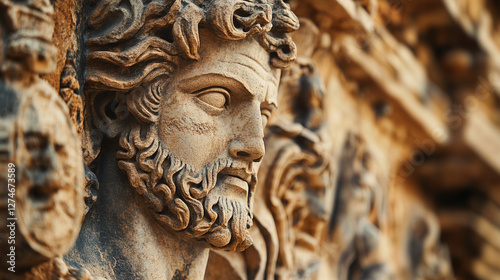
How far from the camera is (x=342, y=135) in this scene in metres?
3.32

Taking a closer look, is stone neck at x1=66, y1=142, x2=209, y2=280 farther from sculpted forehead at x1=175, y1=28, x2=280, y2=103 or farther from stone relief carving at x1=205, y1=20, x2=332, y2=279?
stone relief carving at x1=205, y1=20, x2=332, y2=279

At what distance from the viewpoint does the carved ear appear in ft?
7.04

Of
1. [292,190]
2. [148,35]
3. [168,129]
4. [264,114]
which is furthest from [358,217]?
[148,35]

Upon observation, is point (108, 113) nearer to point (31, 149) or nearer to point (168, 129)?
point (168, 129)

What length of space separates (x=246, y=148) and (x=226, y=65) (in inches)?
8.4

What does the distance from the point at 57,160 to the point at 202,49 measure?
66 cm

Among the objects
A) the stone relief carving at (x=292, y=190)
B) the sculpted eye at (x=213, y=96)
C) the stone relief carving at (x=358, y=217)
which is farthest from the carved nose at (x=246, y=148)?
the stone relief carving at (x=358, y=217)

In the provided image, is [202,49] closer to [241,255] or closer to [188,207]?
[188,207]

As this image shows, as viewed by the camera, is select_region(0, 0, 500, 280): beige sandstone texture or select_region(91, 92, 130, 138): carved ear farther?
select_region(91, 92, 130, 138): carved ear

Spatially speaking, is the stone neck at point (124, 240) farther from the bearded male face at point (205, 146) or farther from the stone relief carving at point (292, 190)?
the stone relief carving at point (292, 190)

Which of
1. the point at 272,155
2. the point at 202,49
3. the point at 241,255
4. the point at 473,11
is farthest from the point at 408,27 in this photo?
the point at 202,49

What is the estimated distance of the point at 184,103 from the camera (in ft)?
7.05

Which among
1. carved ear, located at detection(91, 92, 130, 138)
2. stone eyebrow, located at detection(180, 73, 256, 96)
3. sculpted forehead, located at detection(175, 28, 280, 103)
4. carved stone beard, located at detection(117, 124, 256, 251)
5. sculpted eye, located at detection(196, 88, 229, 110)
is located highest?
sculpted forehead, located at detection(175, 28, 280, 103)

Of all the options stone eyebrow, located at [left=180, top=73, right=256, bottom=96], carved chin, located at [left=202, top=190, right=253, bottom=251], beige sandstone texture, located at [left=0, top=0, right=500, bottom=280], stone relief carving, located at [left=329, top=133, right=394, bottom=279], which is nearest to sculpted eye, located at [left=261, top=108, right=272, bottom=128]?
beige sandstone texture, located at [left=0, top=0, right=500, bottom=280]
